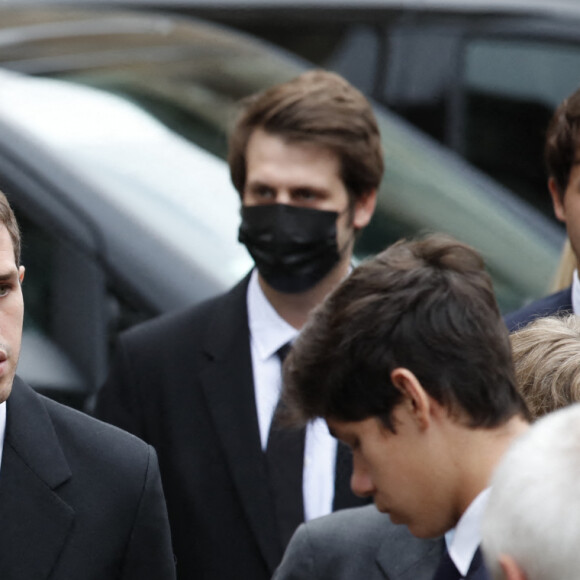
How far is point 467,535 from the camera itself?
7.82ft

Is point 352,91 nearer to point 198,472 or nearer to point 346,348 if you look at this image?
point 198,472

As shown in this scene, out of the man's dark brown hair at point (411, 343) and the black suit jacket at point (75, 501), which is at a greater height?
the man's dark brown hair at point (411, 343)

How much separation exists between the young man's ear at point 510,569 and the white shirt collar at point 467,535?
0.50 metres

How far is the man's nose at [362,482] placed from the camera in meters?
2.41

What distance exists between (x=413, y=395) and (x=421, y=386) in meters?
0.02

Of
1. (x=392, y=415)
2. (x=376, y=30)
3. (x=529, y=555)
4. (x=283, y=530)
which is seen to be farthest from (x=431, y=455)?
(x=376, y=30)

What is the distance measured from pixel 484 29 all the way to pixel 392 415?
452 cm

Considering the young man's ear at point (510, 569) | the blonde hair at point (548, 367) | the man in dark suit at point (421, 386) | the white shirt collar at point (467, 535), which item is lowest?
the white shirt collar at point (467, 535)

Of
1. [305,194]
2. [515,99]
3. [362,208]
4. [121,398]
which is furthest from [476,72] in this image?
[121,398]

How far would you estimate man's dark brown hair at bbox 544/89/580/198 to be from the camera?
137 inches

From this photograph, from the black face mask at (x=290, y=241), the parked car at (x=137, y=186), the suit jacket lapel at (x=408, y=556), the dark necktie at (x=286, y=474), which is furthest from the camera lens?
the parked car at (x=137, y=186)

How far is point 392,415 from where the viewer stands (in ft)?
7.72

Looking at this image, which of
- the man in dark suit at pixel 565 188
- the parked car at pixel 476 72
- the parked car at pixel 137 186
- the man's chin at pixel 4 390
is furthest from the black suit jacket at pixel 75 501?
the parked car at pixel 476 72

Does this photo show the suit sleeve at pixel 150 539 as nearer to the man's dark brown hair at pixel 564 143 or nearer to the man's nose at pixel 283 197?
the man's nose at pixel 283 197
